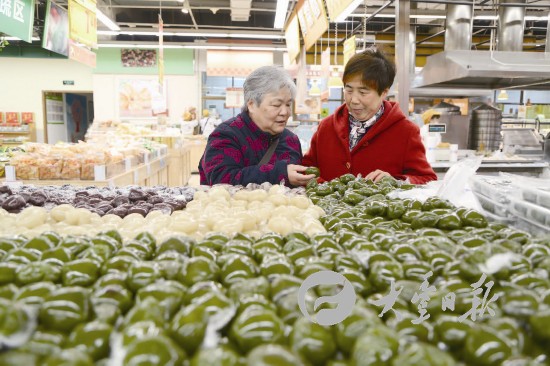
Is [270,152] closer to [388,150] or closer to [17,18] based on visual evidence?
[388,150]

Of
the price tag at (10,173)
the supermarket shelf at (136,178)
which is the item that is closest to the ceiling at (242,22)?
the supermarket shelf at (136,178)

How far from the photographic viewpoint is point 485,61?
5559 millimetres

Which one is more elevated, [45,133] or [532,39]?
[532,39]

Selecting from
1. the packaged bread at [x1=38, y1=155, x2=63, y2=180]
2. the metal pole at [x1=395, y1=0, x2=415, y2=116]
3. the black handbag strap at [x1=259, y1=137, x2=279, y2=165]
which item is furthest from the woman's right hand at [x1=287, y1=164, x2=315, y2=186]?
the metal pole at [x1=395, y1=0, x2=415, y2=116]

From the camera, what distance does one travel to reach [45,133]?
627 inches

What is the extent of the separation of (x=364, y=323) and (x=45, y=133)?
17275 millimetres

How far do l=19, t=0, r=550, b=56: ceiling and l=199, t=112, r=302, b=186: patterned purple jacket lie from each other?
25.8ft

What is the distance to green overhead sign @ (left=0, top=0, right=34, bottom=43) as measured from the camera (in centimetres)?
436

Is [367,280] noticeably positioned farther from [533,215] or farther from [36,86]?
[36,86]

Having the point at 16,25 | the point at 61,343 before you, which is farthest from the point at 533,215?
the point at 16,25

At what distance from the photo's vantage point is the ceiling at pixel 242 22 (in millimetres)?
11258

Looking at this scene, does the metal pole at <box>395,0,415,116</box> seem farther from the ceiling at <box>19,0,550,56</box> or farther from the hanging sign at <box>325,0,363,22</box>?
the ceiling at <box>19,0,550,56</box>

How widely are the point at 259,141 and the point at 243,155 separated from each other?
0.48 ft

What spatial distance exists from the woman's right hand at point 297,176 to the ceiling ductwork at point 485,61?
138 inches
